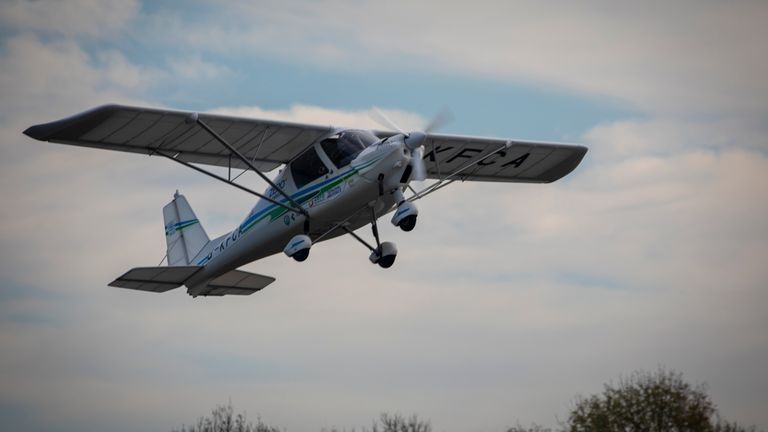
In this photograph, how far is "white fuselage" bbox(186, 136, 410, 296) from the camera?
21641 mm

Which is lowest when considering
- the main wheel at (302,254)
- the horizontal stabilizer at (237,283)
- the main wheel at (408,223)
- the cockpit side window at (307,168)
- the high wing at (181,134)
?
the main wheel at (302,254)

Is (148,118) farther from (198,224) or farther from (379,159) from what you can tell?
(198,224)

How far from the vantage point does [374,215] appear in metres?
22.6

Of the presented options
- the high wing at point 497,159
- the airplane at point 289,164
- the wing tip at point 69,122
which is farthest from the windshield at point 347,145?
the wing tip at point 69,122

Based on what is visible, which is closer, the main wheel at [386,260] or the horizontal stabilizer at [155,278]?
the main wheel at [386,260]

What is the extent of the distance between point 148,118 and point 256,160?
2.86 metres

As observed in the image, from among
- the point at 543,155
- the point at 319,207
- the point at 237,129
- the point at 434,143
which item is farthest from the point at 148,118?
the point at 543,155

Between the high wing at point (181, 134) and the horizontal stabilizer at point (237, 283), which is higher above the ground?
the high wing at point (181, 134)

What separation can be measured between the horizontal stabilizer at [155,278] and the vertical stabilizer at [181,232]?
212 cm

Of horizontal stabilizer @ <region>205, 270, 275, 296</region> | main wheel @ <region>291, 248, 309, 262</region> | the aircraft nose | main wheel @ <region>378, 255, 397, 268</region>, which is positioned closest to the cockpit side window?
main wheel @ <region>291, 248, 309, 262</region>

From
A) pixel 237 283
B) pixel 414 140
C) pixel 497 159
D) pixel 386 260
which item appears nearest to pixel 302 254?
pixel 386 260

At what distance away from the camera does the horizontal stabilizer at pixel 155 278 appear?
81.7ft

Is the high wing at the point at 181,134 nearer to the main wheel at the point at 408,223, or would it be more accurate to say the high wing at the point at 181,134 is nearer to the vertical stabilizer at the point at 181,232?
the main wheel at the point at 408,223

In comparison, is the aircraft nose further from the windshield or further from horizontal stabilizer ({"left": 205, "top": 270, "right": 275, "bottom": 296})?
horizontal stabilizer ({"left": 205, "top": 270, "right": 275, "bottom": 296})
